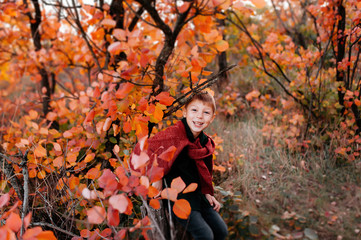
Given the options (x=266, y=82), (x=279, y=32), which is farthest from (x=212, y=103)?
(x=279, y=32)

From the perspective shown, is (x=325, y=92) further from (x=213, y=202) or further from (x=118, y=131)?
(x=118, y=131)

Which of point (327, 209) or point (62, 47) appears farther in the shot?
point (62, 47)

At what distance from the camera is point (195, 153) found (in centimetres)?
172

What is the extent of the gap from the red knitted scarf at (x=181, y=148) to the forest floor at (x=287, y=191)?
0.50 m

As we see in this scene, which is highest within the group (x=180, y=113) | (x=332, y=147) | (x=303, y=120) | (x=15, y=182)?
(x=180, y=113)

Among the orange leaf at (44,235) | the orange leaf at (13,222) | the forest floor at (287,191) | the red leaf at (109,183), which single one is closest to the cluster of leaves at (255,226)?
the forest floor at (287,191)

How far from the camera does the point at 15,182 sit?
1.62 metres

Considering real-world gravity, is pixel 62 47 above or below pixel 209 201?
above

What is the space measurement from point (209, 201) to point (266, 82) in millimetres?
3578

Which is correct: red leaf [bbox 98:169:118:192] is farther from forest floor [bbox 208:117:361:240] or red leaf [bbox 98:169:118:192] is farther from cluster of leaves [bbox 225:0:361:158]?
cluster of leaves [bbox 225:0:361:158]

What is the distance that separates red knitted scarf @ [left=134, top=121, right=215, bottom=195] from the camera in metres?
1.64

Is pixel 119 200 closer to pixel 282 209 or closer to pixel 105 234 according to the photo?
pixel 105 234

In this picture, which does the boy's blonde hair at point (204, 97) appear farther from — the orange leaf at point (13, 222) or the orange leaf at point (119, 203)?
the orange leaf at point (13, 222)

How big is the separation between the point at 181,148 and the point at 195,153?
13 centimetres
